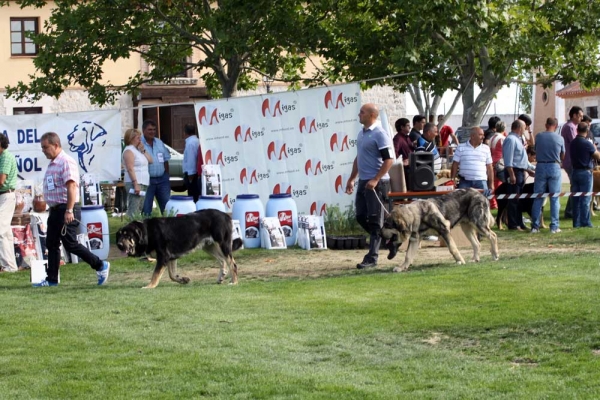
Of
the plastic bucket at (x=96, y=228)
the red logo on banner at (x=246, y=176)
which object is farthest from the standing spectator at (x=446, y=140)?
the plastic bucket at (x=96, y=228)

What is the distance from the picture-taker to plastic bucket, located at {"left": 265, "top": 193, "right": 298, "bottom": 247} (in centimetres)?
1750

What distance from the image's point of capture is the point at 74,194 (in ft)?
42.6

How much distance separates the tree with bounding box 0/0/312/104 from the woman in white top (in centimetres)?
549

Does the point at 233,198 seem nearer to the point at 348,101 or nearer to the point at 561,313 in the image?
the point at 348,101

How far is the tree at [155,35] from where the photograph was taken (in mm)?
22078

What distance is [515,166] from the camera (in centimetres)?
1905

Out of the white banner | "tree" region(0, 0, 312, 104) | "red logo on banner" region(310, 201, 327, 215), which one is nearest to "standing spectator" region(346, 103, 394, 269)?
"red logo on banner" region(310, 201, 327, 215)

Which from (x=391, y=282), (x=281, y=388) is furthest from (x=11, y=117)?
(x=281, y=388)

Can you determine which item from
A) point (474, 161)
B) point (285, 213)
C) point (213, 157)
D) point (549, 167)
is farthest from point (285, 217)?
point (549, 167)

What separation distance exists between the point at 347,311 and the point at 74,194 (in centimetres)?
405

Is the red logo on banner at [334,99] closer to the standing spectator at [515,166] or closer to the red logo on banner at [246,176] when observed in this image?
the red logo on banner at [246,176]

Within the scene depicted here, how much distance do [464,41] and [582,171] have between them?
3.21 m

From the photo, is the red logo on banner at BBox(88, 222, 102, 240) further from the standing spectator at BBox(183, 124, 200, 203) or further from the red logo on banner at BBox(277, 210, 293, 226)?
the red logo on banner at BBox(277, 210, 293, 226)

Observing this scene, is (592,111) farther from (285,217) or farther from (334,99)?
(285,217)
